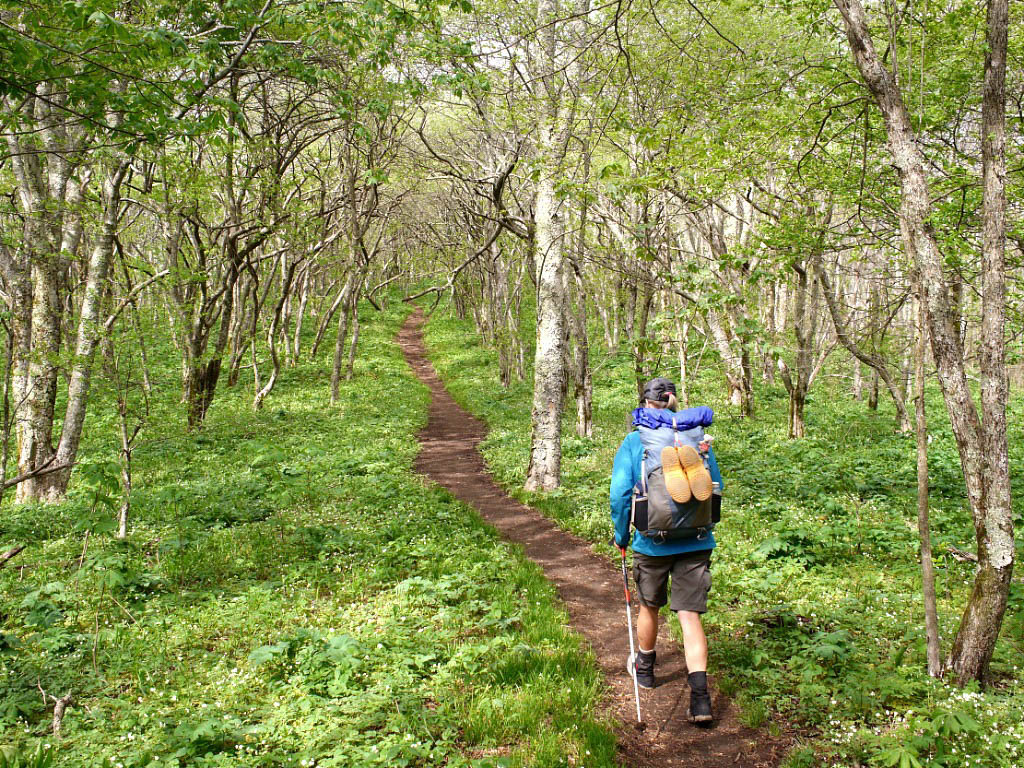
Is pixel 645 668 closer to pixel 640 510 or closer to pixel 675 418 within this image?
pixel 640 510

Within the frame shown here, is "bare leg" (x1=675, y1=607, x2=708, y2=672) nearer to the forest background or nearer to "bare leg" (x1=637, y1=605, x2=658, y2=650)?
"bare leg" (x1=637, y1=605, x2=658, y2=650)

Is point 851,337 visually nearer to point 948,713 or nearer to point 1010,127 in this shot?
point 1010,127

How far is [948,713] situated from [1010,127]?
979 centimetres

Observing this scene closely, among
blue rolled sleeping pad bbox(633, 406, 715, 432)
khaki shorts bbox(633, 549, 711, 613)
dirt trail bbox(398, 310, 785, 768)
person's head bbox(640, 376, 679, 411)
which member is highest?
person's head bbox(640, 376, 679, 411)

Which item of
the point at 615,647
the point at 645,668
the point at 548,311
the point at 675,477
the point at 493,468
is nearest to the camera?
the point at 675,477

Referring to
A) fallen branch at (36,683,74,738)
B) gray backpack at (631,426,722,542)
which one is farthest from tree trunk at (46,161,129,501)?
gray backpack at (631,426,722,542)

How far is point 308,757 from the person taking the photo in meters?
Result: 3.60

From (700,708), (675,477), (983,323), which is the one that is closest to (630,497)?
(675,477)

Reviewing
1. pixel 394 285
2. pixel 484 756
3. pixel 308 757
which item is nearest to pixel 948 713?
pixel 484 756

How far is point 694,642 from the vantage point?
436 centimetres

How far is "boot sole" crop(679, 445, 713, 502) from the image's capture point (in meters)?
4.20

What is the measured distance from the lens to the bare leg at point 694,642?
431cm

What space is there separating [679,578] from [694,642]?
425 millimetres

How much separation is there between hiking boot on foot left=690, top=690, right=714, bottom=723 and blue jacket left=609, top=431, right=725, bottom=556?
3.07 ft
